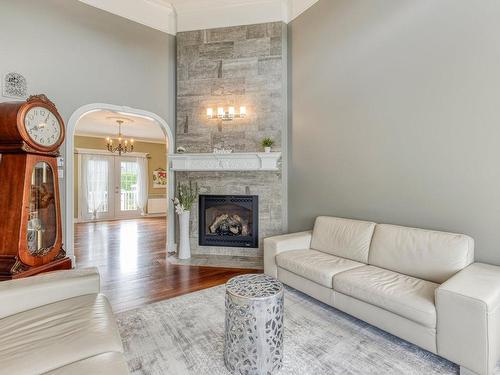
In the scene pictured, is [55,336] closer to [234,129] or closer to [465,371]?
[465,371]

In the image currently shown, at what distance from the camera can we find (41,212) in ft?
8.94

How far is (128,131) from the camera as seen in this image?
8.05 m

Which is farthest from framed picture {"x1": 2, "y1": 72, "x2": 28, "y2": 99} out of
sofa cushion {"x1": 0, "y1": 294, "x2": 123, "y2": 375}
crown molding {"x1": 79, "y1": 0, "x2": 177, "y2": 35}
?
sofa cushion {"x1": 0, "y1": 294, "x2": 123, "y2": 375}

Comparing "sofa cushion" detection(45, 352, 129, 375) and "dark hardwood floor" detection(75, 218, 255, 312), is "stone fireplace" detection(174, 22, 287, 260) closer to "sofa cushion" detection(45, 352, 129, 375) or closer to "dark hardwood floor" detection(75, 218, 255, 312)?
"dark hardwood floor" detection(75, 218, 255, 312)

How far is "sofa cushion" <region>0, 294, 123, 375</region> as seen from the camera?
1.13m

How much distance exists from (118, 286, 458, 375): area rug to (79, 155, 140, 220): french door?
715 cm

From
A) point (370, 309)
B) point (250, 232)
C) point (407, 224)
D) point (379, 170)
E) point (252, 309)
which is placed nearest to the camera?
point (252, 309)

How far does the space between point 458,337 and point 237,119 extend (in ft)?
11.7

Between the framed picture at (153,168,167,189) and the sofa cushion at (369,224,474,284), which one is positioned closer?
the sofa cushion at (369,224,474,284)

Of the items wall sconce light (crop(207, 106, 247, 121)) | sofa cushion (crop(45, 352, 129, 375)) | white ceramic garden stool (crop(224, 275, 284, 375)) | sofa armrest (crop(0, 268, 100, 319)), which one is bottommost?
white ceramic garden stool (crop(224, 275, 284, 375))

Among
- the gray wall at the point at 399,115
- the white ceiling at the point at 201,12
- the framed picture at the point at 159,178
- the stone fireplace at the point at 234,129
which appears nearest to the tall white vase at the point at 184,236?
the stone fireplace at the point at 234,129

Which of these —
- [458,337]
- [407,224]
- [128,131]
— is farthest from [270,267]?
[128,131]

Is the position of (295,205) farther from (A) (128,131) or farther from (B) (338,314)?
(A) (128,131)

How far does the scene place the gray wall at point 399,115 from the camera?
2.23 metres
